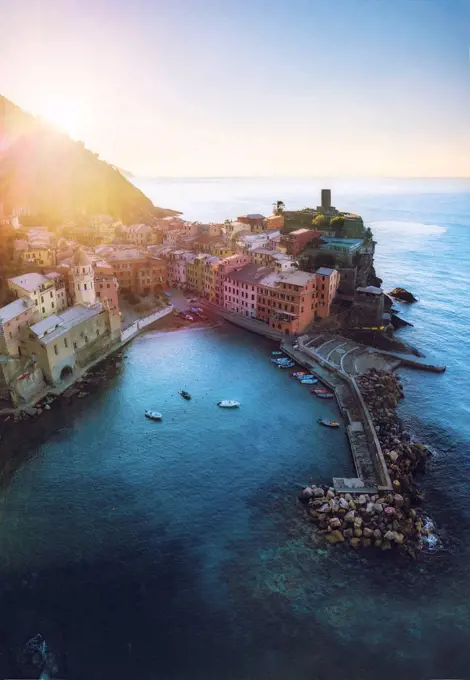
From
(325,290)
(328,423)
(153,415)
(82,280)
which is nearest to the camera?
(328,423)

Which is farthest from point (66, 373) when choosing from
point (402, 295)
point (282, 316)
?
point (402, 295)

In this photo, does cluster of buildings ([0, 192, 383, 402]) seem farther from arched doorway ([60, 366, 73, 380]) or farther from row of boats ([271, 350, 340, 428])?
row of boats ([271, 350, 340, 428])

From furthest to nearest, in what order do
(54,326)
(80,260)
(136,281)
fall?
(136,281) → (80,260) → (54,326)

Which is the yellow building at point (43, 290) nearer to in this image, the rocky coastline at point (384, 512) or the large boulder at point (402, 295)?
the rocky coastline at point (384, 512)

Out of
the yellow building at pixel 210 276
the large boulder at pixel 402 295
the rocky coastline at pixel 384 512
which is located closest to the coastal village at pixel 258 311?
the rocky coastline at pixel 384 512

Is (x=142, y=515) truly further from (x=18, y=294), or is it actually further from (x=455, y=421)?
(x=18, y=294)

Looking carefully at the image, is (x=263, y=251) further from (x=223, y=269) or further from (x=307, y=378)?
(x=307, y=378)

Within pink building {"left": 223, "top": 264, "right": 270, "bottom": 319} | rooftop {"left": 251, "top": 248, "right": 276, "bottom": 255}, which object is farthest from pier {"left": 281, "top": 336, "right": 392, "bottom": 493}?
rooftop {"left": 251, "top": 248, "right": 276, "bottom": 255}
